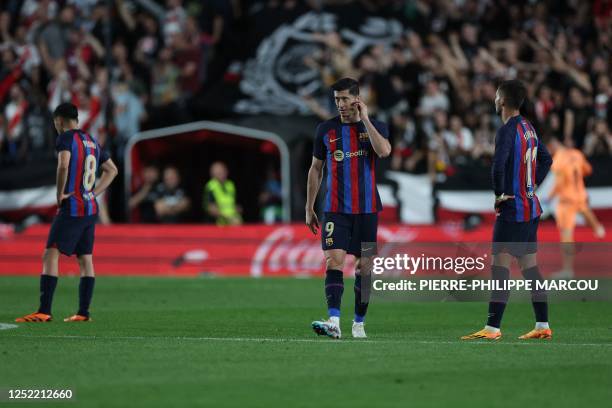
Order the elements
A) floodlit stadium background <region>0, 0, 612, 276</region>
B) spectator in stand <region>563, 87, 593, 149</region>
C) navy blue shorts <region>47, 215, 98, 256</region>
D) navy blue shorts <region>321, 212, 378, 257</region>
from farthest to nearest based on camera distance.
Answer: floodlit stadium background <region>0, 0, 612, 276</region> < spectator in stand <region>563, 87, 593, 149</region> < navy blue shorts <region>47, 215, 98, 256</region> < navy blue shorts <region>321, 212, 378, 257</region>

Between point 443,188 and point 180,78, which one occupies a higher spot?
point 180,78

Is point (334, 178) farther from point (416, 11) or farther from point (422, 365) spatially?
point (416, 11)

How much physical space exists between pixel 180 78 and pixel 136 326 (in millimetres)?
14246

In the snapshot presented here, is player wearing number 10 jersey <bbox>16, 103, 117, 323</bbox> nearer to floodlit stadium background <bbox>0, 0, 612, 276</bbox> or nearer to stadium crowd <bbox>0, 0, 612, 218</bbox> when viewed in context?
floodlit stadium background <bbox>0, 0, 612, 276</bbox>

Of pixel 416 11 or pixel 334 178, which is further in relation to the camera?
pixel 416 11

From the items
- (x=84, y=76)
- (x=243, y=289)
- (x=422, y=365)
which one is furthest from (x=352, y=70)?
(x=422, y=365)

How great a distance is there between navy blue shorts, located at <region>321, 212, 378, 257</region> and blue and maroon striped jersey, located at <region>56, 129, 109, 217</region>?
308 cm

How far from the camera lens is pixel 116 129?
1017 inches

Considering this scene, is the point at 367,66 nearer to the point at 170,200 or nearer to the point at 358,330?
the point at 170,200

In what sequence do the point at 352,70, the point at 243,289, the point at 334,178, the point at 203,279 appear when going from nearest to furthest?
the point at 334,178 → the point at 243,289 → the point at 203,279 → the point at 352,70

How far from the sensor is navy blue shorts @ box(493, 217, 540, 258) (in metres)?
11.0

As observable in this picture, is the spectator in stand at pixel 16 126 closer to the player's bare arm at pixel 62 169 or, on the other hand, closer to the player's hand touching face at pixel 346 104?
the player's bare arm at pixel 62 169

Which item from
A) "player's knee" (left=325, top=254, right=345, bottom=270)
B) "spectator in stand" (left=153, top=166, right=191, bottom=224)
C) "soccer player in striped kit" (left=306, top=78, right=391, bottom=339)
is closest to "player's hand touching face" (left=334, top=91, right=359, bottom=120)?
"soccer player in striped kit" (left=306, top=78, right=391, bottom=339)

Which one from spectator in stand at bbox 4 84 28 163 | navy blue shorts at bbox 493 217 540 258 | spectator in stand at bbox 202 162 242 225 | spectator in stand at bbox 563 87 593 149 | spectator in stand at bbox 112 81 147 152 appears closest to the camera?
navy blue shorts at bbox 493 217 540 258
